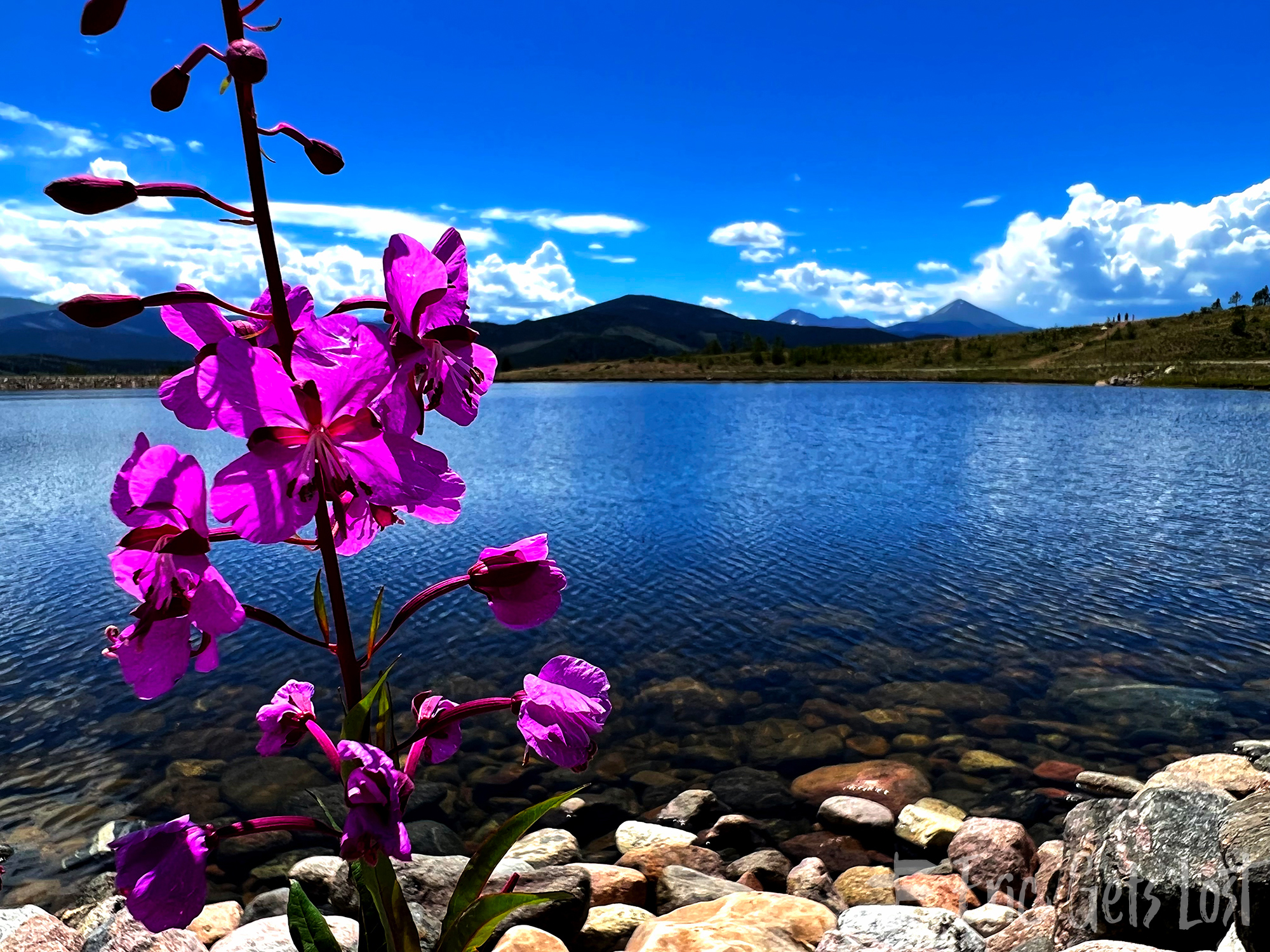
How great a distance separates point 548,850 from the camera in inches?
378

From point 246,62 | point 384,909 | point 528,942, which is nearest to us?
point 246,62

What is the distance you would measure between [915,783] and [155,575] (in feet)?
37.6

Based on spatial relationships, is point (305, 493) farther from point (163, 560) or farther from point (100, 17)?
point (100, 17)

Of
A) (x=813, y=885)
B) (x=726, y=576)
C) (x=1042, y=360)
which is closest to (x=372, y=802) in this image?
(x=813, y=885)

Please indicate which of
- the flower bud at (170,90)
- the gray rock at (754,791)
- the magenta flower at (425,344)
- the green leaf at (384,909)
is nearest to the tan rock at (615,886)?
the gray rock at (754,791)

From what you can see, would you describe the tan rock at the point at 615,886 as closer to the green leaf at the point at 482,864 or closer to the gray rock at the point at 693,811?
the gray rock at the point at 693,811

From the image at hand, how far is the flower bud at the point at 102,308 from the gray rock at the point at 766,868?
9033 mm

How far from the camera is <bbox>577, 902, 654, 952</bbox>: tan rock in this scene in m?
7.28

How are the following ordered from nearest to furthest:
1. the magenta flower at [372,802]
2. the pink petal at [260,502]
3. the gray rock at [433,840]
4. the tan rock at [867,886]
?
the pink petal at [260,502]
the magenta flower at [372,802]
the tan rock at [867,886]
the gray rock at [433,840]

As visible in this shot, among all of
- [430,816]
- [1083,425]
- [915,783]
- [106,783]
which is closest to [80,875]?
[106,783]

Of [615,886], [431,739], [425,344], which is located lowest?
[615,886]

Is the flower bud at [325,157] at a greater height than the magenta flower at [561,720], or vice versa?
the flower bud at [325,157]

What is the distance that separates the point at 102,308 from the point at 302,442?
73 centimetres

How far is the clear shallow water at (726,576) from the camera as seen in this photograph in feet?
47.9
